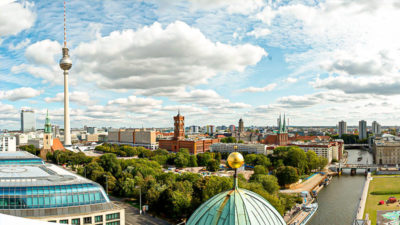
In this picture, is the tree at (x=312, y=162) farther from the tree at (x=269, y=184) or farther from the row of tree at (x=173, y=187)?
the tree at (x=269, y=184)

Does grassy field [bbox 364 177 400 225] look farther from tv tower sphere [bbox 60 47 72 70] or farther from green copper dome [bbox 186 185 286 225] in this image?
tv tower sphere [bbox 60 47 72 70]

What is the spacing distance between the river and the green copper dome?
29.9 meters

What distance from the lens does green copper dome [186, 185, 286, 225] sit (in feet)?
19.8

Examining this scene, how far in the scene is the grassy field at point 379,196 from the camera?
3604 centimetres

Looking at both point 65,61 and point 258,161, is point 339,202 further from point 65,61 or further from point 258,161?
point 65,61

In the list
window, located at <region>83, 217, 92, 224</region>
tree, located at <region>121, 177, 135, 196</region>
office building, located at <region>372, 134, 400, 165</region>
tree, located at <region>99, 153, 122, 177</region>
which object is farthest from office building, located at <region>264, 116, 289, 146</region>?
window, located at <region>83, 217, 92, 224</region>

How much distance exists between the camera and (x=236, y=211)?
239 inches

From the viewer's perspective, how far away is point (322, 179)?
192ft

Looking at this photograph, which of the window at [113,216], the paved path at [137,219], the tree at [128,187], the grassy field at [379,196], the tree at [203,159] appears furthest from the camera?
the tree at [203,159]

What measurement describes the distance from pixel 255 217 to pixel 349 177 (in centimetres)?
6706

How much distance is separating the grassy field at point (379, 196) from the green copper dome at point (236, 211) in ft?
103

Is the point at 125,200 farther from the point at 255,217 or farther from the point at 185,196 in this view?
the point at 255,217

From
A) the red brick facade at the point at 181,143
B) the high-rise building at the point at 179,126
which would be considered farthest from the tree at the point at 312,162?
the high-rise building at the point at 179,126

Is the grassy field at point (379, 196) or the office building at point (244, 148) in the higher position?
the office building at point (244, 148)
